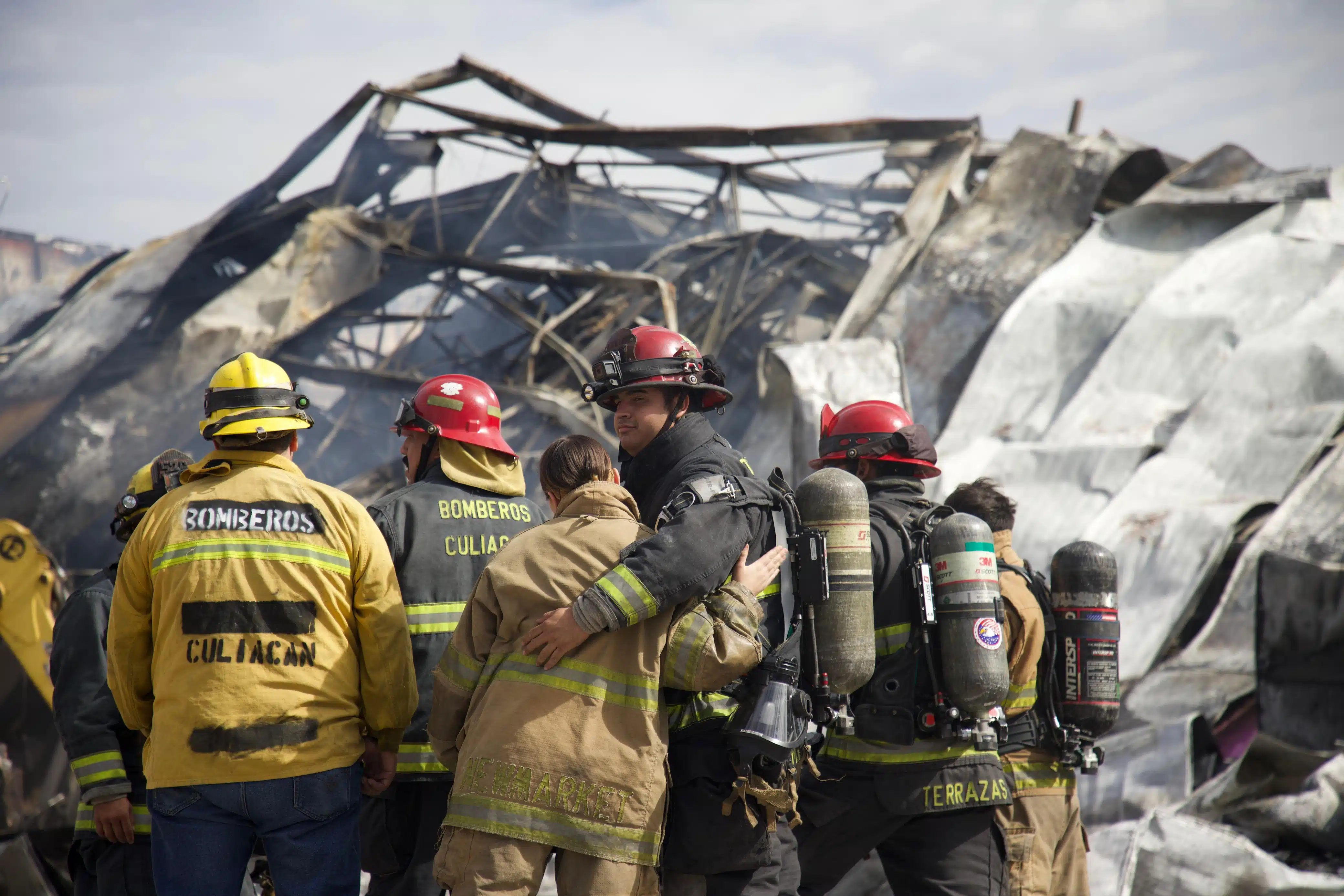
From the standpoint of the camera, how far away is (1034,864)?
3.43 m

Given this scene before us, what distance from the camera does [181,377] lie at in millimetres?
7707

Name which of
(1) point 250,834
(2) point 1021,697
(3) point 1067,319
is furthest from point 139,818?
(3) point 1067,319

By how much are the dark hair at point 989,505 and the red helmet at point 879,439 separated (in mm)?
144

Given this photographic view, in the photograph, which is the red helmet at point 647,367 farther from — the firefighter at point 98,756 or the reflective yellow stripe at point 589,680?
the firefighter at point 98,756

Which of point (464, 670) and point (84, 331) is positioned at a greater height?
point (84, 331)

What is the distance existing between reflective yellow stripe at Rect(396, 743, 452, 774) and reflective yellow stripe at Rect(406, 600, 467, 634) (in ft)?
1.07

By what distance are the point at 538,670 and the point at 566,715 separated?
0.40 feet

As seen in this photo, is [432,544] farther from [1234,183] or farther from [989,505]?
[1234,183]

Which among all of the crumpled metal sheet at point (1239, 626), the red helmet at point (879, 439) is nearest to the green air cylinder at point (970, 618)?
the red helmet at point (879, 439)

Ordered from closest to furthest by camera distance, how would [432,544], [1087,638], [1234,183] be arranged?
[432,544] < [1087,638] < [1234,183]

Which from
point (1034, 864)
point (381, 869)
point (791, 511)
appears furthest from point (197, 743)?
point (1034, 864)

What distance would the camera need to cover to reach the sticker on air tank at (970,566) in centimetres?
313

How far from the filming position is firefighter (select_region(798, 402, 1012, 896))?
3113 millimetres

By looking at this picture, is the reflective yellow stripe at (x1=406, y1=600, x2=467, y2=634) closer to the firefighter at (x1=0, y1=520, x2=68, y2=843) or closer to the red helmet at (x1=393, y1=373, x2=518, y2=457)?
the red helmet at (x1=393, y1=373, x2=518, y2=457)
